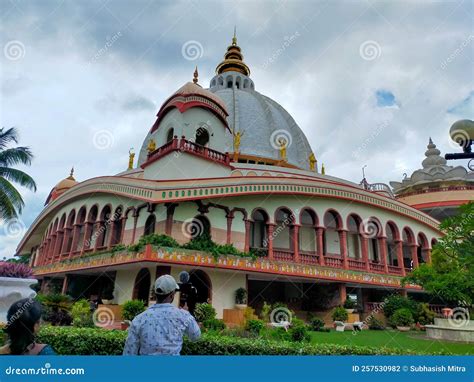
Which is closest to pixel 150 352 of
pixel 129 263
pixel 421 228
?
pixel 129 263

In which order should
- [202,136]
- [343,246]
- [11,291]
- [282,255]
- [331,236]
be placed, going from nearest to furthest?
[11,291], [282,255], [343,246], [202,136], [331,236]

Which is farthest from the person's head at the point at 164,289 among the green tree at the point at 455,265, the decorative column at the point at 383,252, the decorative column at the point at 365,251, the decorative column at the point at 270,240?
the decorative column at the point at 383,252

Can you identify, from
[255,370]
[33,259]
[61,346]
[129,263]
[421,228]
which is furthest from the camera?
[33,259]

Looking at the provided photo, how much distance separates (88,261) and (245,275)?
25.3ft

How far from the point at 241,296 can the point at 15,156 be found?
487 inches

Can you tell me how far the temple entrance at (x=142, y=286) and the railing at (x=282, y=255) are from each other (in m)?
6.02

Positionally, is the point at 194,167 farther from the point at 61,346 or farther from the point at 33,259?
the point at 33,259

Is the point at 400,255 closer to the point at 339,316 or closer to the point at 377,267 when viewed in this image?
the point at 377,267

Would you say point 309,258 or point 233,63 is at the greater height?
point 233,63

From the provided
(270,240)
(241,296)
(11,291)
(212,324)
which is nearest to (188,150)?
(270,240)

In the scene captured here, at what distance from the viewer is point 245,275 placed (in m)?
15.8

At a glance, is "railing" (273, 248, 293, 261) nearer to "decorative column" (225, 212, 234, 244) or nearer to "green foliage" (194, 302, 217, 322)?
"decorative column" (225, 212, 234, 244)

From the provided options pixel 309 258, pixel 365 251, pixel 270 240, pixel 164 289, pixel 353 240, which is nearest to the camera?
pixel 164 289

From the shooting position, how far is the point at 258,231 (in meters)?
18.9
